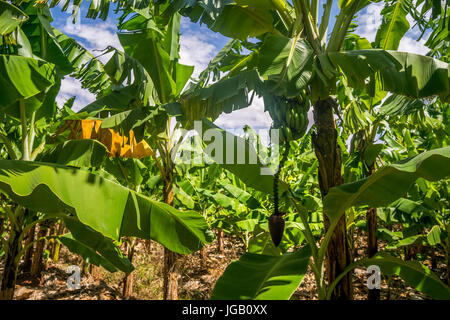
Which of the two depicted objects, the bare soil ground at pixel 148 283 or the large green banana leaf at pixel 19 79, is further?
the bare soil ground at pixel 148 283

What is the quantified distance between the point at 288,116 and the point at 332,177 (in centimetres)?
53

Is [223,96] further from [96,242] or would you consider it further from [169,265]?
[169,265]

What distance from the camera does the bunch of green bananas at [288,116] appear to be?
1770 mm

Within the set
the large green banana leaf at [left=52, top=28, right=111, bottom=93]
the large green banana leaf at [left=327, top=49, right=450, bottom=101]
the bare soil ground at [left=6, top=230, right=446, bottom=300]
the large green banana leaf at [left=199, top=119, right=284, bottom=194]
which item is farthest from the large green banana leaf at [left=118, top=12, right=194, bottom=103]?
the bare soil ground at [left=6, top=230, right=446, bottom=300]

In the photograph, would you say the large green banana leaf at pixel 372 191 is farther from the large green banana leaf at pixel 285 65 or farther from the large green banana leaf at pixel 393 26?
the large green banana leaf at pixel 393 26

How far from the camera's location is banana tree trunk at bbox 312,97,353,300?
1.90 meters

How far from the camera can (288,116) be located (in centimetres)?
177

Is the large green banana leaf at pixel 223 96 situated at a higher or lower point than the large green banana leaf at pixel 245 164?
higher

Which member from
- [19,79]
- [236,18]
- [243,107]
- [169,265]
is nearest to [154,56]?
[236,18]

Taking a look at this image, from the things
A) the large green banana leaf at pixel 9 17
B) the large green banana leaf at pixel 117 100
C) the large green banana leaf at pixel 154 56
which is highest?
the large green banana leaf at pixel 154 56

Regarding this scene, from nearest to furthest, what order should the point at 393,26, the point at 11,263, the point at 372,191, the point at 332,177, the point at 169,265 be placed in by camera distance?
the point at 372,191, the point at 332,177, the point at 11,263, the point at 393,26, the point at 169,265

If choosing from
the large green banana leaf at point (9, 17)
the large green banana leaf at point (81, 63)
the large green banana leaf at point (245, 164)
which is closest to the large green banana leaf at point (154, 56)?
the large green banana leaf at point (81, 63)

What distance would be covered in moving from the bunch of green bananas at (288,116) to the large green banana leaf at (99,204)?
0.90 m

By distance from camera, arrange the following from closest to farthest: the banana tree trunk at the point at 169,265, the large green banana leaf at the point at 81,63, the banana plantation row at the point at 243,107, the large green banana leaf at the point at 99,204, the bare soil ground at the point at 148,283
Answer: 1. the large green banana leaf at the point at 99,204
2. the banana plantation row at the point at 243,107
3. the large green banana leaf at the point at 81,63
4. the banana tree trunk at the point at 169,265
5. the bare soil ground at the point at 148,283
